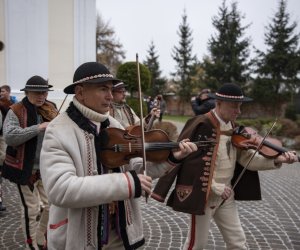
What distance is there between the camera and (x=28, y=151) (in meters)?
4.32

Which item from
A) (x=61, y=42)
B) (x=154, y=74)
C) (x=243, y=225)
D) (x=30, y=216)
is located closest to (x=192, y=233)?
(x=30, y=216)

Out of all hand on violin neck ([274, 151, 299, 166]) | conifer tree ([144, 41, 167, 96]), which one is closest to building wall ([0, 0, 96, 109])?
hand on violin neck ([274, 151, 299, 166])

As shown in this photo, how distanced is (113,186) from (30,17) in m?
9.38

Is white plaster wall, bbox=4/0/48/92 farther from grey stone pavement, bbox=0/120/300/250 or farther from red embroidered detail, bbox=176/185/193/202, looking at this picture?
red embroidered detail, bbox=176/185/193/202

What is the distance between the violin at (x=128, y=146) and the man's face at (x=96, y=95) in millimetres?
160

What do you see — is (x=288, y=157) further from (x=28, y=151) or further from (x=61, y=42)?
(x=61, y=42)

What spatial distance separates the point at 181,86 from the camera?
4800 centimetres

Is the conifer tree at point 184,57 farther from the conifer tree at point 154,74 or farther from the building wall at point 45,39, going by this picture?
the building wall at point 45,39

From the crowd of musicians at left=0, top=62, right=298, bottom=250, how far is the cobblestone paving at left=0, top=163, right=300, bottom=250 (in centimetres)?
109

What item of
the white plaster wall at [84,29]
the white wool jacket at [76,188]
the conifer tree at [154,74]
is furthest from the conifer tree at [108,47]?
the white wool jacket at [76,188]

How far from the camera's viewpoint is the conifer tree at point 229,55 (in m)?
36.8

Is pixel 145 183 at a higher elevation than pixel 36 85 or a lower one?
lower

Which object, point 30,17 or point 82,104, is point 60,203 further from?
point 30,17

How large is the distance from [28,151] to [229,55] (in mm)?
35245
